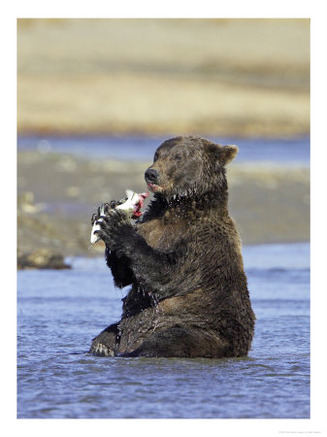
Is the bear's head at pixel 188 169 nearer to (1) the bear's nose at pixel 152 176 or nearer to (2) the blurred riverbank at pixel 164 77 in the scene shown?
(1) the bear's nose at pixel 152 176

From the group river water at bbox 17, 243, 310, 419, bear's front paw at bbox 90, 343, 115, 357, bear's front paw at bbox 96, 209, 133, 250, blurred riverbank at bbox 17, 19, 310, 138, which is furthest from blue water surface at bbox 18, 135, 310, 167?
bear's front paw at bbox 96, 209, 133, 250

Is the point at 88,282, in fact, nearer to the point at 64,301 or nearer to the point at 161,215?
the point at 64,301

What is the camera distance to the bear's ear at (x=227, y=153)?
24.4ft

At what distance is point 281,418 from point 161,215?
1987mm

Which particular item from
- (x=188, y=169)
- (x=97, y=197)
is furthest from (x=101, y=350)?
(x=97, y=197)

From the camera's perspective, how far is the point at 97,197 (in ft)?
50.9

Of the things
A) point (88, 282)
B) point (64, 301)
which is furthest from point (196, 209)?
point (88, 282)

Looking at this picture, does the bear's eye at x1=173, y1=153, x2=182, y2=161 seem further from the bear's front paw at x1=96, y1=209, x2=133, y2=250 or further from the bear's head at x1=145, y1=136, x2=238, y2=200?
the bear's front paw at x1=96, y1=209, x2=133, y2=250

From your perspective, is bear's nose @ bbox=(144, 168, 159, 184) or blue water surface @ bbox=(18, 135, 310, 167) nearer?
bear's nose @ bbox=(144, 168, 159, 184)

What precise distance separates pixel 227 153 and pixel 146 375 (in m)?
1.77

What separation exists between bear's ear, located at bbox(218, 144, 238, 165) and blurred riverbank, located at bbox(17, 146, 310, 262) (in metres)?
5.12

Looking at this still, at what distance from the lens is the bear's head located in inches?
290

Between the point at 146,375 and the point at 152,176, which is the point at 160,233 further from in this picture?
the point at 146,375
